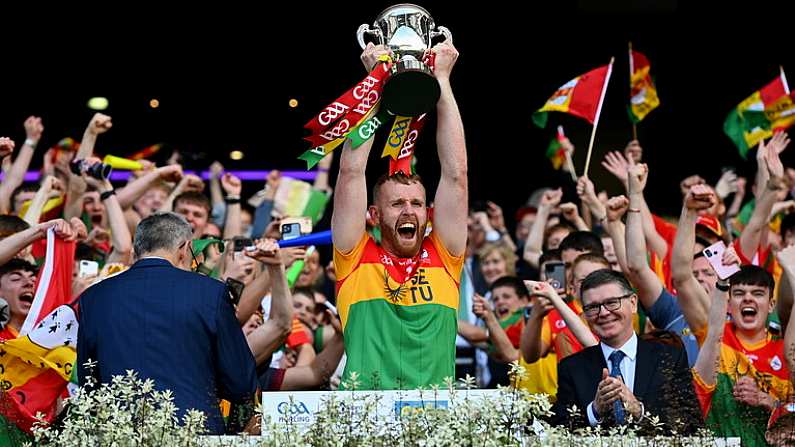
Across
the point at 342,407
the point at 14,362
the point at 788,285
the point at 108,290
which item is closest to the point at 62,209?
the point at 14,362

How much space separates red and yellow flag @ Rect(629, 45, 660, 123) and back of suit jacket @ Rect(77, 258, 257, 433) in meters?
5.89

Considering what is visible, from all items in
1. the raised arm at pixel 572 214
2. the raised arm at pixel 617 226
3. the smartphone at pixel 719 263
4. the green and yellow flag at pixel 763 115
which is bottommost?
the smartphone at pixel 719 263

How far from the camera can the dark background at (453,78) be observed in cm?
1426

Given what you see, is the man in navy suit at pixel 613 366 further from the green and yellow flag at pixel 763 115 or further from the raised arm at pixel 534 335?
the green and yellow flag at pixel 763 115

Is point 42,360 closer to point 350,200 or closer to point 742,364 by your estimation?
point 350,200

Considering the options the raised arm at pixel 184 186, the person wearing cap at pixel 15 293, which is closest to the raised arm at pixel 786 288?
the person wearing cap at pixel 15 293

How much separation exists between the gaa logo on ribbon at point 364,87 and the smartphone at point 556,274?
93.9 inches

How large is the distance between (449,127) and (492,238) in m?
5.13

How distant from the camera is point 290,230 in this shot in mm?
6793

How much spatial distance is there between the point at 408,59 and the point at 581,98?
4391 mm

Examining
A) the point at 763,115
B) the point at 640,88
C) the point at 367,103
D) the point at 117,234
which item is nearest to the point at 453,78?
the point at 640,88

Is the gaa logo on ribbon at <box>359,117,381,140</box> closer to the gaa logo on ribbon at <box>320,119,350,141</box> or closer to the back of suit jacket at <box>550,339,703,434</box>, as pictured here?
the gaa logo on ribbon at <box>320,119,350,141</box>

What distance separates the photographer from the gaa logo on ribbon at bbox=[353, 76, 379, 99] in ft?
17.9

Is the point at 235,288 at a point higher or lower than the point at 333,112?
lower
